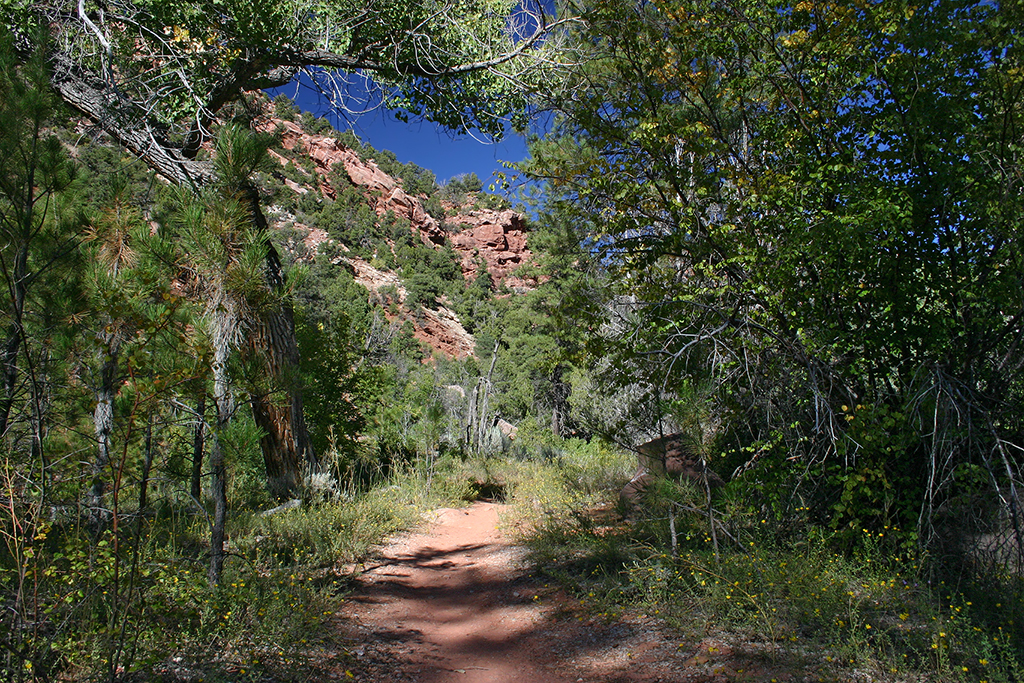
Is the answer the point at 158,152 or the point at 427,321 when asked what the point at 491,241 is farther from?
the point at 158,152

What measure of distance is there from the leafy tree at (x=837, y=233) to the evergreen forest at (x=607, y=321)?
0.11 feet

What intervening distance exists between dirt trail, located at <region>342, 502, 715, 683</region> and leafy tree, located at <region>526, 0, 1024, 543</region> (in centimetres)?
191

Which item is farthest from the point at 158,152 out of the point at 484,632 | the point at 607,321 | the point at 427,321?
the point at 427,321

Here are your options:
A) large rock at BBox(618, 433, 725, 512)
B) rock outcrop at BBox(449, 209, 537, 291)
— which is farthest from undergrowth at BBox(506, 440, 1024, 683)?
rock outcrop at BBox(449, 209, 537, 291)

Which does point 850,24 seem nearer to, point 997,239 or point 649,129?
point 649,129

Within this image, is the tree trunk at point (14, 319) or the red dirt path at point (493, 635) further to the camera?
the red dirt path at point (493, 635)

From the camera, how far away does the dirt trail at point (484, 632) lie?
3.42 m

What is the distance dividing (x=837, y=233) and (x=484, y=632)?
385 centimetres

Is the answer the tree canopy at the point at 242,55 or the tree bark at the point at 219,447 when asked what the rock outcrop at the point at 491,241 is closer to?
the tree canopy at the point at 242,55

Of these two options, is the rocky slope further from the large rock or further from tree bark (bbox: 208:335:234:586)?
tree bark (bbox: 208:335:234:586)

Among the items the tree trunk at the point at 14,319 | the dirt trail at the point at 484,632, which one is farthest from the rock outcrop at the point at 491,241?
the tree trunk at the point at 14,319

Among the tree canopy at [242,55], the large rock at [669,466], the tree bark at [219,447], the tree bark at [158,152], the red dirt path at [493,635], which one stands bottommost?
the red dirt path at [493,635]

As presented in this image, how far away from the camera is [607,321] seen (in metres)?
5.25

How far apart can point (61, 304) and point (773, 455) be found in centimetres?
551
